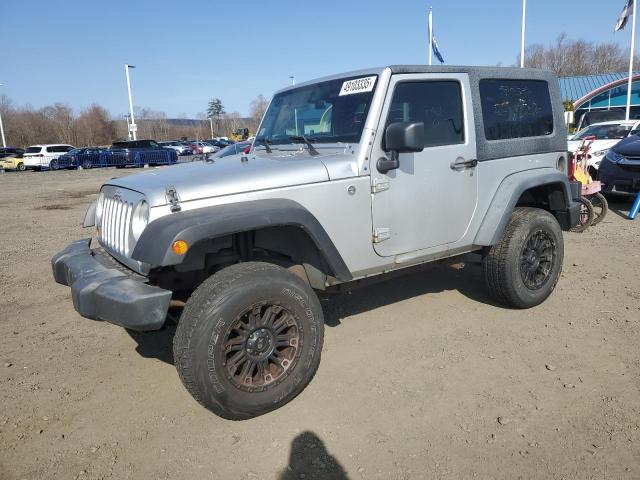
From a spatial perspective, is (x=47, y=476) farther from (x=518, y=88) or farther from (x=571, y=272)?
(x=571, y=272)

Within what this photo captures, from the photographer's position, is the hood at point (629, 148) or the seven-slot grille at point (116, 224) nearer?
the seven-slot grille at point (116, 224)

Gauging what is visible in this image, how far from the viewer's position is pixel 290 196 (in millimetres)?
3031

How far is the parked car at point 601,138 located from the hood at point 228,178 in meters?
9.02

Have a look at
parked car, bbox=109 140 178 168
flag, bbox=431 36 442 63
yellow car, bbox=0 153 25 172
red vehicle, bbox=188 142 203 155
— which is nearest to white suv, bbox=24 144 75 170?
yellow car, bbox=0 153 25 172

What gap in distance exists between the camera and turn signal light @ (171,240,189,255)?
2.55 meters

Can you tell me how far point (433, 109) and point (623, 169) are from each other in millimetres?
7149

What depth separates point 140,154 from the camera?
29.0m

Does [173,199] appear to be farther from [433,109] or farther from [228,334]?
[433,109]

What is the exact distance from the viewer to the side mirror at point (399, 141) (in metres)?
3.14

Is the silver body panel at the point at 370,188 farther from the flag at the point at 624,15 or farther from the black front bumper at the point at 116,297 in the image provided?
the flag at the point at 624,15

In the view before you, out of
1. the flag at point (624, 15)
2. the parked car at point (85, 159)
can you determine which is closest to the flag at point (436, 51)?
the flag at point (624, 15)

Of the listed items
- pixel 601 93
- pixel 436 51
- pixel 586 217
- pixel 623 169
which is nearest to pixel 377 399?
pixel 586 217

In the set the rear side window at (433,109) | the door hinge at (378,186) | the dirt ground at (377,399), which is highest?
the rear side window at (433,109)

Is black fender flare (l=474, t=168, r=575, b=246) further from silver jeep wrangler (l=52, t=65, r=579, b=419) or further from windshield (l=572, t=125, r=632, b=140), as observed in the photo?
windshield (l=572, t=125, r=632, b=140)
